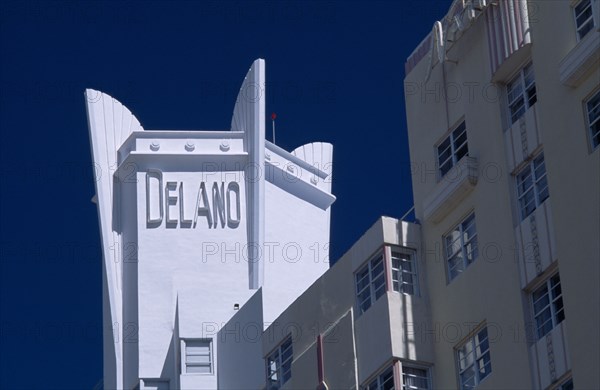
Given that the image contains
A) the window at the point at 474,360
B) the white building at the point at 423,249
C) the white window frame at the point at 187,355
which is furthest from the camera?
the white window frame at the point at 187,355

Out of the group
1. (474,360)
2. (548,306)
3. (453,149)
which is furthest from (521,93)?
(474,360)

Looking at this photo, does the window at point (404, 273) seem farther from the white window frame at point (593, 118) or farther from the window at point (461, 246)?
the white window frame at point (593, 118)

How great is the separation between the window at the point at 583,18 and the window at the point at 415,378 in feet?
35.2

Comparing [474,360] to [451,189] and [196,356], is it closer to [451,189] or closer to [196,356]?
[451,189]

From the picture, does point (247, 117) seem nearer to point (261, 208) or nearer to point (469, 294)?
point (261, 208)

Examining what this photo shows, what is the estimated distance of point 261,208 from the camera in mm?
65062

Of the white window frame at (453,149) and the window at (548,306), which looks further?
the white window frame at (453,149)

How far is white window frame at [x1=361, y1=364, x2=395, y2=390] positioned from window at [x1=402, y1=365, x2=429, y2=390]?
1.24 ft

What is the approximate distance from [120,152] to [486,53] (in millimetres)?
24051

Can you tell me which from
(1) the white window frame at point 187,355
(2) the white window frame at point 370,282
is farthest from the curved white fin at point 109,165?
(2) the white window frame at point 370,282

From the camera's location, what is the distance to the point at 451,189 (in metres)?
46.1

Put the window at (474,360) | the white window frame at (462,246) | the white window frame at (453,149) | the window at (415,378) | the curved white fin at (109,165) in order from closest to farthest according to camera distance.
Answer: the window at (474,360) < the white window frame at (462,246) < the window at (415,378) < the white window frame at (453,149) < the curved white fin at (109,165)

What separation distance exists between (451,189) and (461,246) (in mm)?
1703

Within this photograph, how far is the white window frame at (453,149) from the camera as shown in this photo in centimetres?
4681
